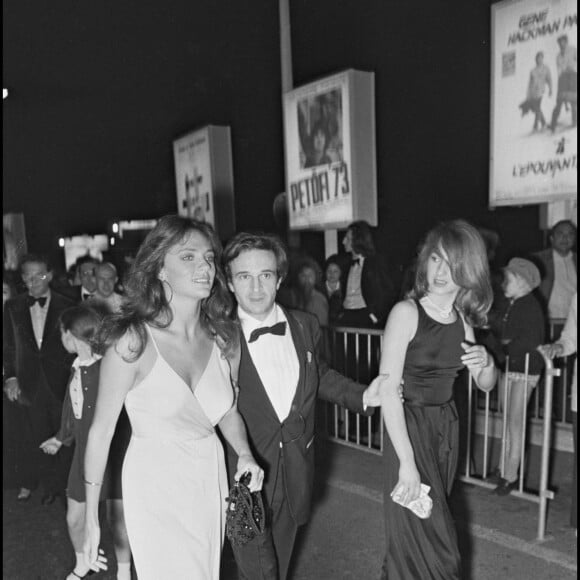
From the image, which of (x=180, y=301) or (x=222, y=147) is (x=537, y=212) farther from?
(x=180, y=301)

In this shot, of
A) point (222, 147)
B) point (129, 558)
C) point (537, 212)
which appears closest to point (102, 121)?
point (222, 147)

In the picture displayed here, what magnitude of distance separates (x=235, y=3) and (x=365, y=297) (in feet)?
17.6

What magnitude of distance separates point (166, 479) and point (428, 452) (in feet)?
4.34

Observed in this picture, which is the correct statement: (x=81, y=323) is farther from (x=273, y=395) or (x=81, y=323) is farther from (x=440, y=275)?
(x=440, y=275)

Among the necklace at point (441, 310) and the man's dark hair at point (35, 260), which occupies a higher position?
the man's dark hair at point (35, 260)

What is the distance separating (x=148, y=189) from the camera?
17.2m

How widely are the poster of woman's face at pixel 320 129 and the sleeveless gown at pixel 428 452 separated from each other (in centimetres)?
558

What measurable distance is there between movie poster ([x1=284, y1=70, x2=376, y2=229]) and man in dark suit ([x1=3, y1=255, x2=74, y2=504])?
13.6 feet

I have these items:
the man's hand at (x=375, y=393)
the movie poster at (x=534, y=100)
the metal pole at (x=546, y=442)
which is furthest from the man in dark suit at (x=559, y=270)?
the man's hand at (x=375, y=393)

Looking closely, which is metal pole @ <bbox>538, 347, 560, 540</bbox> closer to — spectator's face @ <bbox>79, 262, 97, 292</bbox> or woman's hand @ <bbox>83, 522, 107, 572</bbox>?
woman's hand @ <bbox>83, 522, 107, 572</bbox>

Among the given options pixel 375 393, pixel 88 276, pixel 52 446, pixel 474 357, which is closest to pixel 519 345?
pixel 474 357

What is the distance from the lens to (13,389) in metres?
5.47

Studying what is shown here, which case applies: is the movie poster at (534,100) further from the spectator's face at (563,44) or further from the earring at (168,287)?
the earring at (168,287)

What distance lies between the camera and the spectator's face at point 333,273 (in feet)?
26.1
